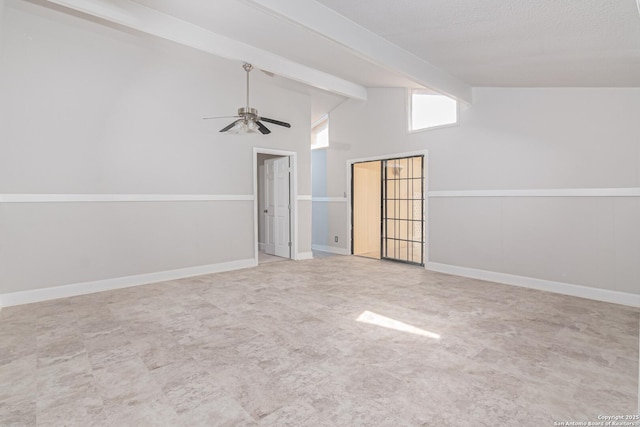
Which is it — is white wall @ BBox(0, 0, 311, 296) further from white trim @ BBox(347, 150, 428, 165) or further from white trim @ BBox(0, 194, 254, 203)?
white trim @ BBox(347, 150, 428, 165)

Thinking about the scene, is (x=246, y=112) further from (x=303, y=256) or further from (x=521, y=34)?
(x=303, y=256)

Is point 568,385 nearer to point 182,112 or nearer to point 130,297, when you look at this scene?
point 130,297

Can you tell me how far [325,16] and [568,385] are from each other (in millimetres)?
3147

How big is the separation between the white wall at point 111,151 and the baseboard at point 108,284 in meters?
0.08

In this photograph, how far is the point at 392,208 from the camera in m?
6.54

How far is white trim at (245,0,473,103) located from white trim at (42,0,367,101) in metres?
2.13

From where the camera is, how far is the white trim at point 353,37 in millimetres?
2566

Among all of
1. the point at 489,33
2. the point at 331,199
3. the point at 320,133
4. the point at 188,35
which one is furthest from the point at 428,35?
the point at 320,133

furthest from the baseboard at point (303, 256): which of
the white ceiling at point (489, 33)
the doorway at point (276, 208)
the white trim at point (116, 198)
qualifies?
the white ceiling at point (489, 33)

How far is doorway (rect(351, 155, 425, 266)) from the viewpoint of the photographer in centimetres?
618

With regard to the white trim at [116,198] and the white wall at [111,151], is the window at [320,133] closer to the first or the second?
the white wall at [111,151]

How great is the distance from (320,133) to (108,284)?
5.54 m

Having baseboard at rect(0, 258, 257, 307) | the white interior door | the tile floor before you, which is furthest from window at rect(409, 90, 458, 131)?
baseboard at rect(0, 258, 257, 307)

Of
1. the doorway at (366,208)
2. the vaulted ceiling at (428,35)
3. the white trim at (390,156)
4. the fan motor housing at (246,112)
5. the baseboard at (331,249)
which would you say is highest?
the vaulted ceiling at (428,35)
